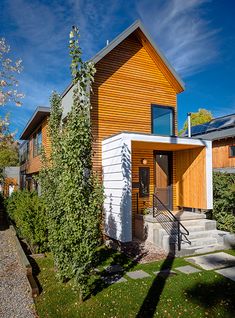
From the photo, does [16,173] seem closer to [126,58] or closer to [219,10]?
[126,58]

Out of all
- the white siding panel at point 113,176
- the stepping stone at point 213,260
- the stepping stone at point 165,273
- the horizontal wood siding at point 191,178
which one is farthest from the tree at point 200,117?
the stepping stone at point 165,273

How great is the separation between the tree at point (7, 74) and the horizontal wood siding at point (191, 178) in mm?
8167

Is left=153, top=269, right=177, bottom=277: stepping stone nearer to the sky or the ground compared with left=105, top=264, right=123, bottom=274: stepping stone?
nearer to the sky

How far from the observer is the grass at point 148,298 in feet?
16.8

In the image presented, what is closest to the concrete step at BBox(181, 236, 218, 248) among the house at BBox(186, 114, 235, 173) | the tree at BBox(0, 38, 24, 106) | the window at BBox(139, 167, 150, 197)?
the window at BBox(139, 167, 150, 197)

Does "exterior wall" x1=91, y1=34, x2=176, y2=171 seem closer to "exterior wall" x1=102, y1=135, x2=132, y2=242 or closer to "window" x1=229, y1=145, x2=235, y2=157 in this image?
"exterior wall" x1=102, y1=135, x2=132, y2=242

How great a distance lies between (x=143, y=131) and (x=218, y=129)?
14.3 meters

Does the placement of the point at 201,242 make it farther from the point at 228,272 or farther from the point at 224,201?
the point at 224,201

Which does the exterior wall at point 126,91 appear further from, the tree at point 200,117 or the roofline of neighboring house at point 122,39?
the tree at point 200,117

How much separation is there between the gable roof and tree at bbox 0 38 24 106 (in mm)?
15873

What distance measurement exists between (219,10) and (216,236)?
38.0 ft

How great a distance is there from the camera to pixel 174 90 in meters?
13.3

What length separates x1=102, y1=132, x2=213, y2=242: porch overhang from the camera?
902cm

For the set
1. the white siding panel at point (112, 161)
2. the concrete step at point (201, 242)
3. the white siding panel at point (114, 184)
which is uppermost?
the white siding panel at point (112, 161)
